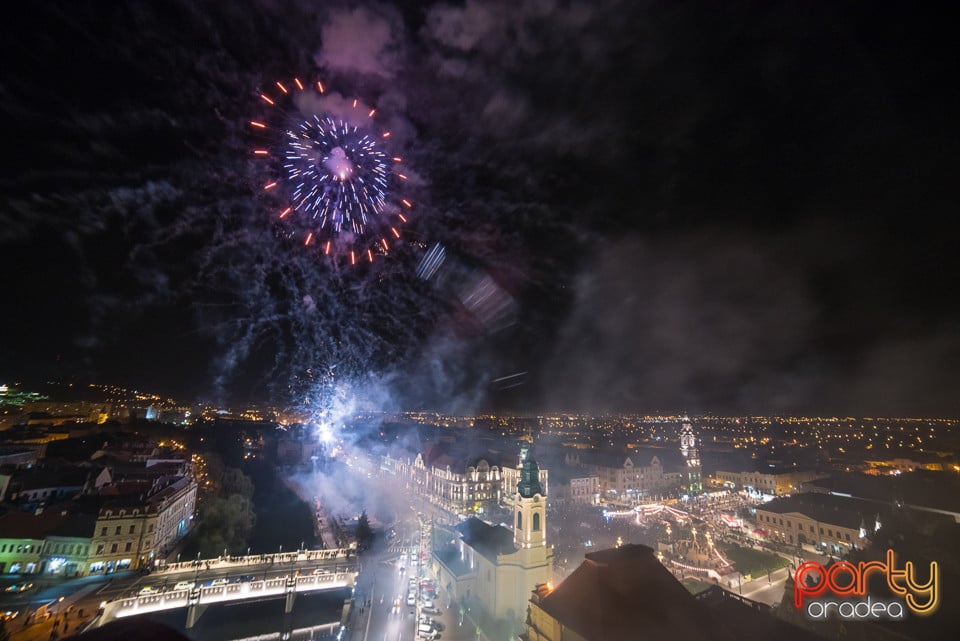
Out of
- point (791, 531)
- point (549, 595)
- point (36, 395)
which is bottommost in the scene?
point (791, 531)

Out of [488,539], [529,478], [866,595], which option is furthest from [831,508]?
[488,539]

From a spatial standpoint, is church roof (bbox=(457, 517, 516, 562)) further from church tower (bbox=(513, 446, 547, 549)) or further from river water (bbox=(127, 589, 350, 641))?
river water (bbox=(127, 589, 350, 641))

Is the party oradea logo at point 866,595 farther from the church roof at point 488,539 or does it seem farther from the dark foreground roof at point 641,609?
the church roof at point 488,539

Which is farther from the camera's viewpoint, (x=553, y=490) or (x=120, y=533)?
(x=553, y=490)

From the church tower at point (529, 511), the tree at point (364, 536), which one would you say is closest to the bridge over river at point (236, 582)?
the tree at point (364, 536)

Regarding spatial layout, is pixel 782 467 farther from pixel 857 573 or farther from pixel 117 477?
pixel 117 477

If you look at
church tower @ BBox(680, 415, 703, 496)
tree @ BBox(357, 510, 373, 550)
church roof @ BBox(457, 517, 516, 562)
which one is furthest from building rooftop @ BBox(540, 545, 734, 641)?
church tower @ BBox(680, 415, 703, 496)

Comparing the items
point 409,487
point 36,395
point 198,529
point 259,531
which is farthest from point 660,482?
point 36,395
